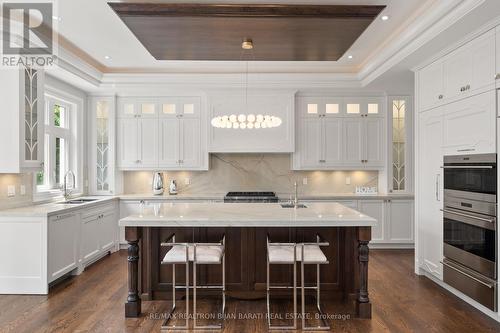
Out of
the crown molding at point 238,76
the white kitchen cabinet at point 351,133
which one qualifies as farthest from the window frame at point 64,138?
the white kitchen cabinet at point 351,133

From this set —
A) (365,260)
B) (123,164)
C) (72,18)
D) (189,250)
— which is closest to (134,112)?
(123,164)

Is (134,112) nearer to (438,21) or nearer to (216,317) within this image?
(216,317)

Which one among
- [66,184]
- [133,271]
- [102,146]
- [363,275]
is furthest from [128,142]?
[363,275]

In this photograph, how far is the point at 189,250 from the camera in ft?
9.64

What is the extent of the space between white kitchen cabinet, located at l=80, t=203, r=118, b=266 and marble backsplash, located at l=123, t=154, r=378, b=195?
2.86 feet

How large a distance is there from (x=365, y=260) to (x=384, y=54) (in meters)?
2.61

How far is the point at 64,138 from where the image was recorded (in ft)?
16.9

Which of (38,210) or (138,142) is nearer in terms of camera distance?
(38,210)

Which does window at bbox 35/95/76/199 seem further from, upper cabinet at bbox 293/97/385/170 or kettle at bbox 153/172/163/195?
upper cabinet at bbox 293/97/385/170

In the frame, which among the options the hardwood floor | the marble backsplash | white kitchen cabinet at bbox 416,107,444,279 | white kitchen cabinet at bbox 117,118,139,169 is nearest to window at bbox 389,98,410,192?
the marble backsplash

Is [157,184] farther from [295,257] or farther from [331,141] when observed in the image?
[295,257]

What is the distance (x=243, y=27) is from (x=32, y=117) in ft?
8.26

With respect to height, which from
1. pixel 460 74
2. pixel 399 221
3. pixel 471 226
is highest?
pixel 460 74

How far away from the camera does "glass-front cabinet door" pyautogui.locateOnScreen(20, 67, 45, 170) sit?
359 centimetres
